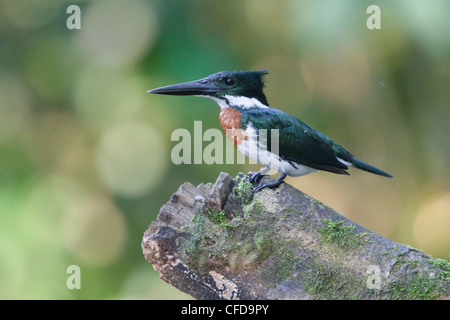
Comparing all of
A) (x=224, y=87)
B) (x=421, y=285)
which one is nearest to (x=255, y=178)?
(x=224, y=87)

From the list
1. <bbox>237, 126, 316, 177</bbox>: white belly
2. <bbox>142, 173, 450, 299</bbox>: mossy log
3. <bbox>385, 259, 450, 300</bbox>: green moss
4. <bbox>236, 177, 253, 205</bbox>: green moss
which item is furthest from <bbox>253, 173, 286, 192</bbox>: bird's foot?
<bbox>385, 259, 450, 300</bbox>: green moss

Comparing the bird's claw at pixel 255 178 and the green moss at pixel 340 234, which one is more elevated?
the bird's claw at pixel 255 178

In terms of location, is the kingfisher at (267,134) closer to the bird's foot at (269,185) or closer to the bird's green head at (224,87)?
the bird's green head at (224,87)

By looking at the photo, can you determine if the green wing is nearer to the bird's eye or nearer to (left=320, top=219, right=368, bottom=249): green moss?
the bird's eye

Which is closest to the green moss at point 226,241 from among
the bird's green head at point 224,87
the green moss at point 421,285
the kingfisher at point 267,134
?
the kingfisher at point 267,134

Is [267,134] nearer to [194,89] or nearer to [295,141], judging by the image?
[295,141]

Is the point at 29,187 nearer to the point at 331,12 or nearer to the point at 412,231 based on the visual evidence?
the point at 331,12
